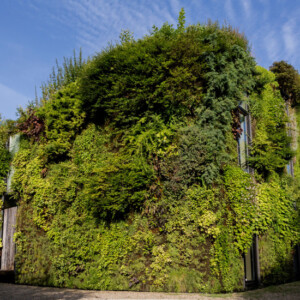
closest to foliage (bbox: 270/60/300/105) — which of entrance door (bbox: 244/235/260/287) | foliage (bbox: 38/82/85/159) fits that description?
entrance door (bbox: 244/235/260/287)

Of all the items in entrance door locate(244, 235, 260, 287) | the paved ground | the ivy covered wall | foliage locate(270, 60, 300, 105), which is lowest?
the paved ground

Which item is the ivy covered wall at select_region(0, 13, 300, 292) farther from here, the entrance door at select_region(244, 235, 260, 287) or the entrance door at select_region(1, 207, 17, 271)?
the entrance door at select_region(1, 207, 17, 271)

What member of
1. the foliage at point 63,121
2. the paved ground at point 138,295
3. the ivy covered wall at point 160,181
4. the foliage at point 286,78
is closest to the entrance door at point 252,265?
the ivy covered wall at point 160,181

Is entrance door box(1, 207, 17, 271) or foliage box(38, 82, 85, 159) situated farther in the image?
entrance door box(1, 207, 17, 271)

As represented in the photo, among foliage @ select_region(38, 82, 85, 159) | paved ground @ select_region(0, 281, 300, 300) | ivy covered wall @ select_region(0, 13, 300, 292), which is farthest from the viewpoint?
foliage @ select_region(38, 82, 85, 159)

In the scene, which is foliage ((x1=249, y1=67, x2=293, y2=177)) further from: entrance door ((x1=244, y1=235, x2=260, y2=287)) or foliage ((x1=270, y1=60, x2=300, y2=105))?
entrance door ((x1=244, y1=235, x2=260, y2=287))

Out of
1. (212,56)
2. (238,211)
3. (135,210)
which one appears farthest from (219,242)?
(212,56)

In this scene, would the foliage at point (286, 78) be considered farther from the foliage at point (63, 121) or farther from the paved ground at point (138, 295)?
the foliage at point (63, 121)

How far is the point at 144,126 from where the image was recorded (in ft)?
32.0

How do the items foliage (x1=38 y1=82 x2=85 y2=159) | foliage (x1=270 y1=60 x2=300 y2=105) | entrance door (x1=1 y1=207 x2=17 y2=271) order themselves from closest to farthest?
1. foliage (x1=38 y1=82 x2=85 y2=159)
2. entrance door (x1=1 y1=207 x2=17 y2=271)
3. foliage (x1=270 y1=60 x2=300 y2=105)

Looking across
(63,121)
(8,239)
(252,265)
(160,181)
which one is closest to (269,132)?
(252,265)

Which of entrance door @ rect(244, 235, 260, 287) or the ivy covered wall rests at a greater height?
the ivy covered wall

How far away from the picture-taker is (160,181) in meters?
9.23

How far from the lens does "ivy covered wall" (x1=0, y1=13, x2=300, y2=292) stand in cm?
879
